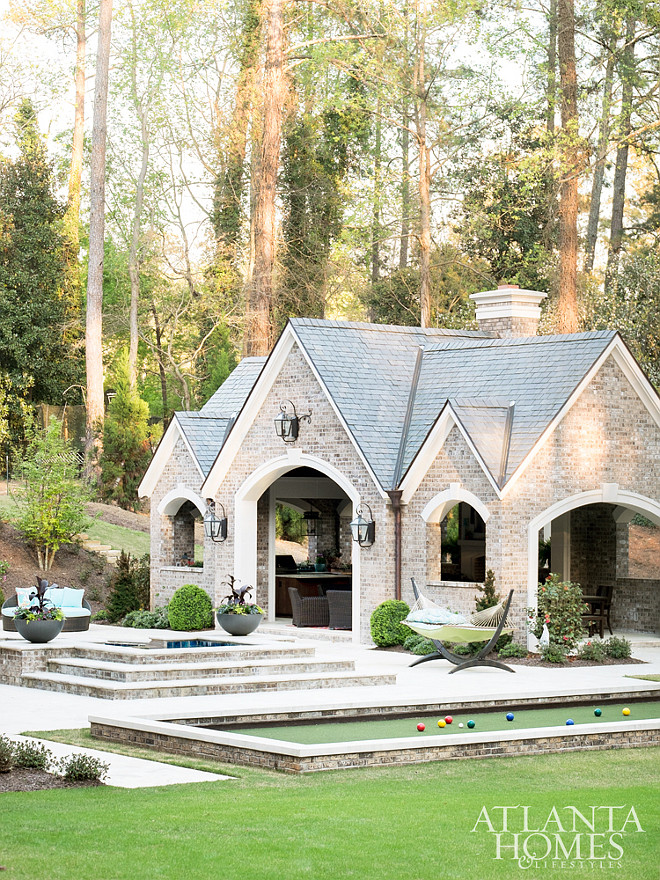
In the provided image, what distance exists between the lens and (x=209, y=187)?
152ft

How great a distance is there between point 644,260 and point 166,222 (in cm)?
1973

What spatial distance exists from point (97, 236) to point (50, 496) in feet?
29.2

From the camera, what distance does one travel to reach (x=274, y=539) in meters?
24.5

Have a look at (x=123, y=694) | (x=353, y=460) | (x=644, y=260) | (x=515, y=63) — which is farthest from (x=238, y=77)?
(x=123, y=694)

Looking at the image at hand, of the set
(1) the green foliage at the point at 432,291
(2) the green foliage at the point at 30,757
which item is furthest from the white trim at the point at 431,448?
(1) the green foliage at the point at 432,291

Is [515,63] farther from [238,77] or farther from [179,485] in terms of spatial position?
[179,485]

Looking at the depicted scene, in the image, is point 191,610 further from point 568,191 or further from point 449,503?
point 568,191

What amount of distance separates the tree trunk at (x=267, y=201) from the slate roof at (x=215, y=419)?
379 cm

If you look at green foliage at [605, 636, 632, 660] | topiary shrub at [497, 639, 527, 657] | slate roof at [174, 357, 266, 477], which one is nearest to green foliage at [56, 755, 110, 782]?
topiary shrub at [497, 639, 527, 657]

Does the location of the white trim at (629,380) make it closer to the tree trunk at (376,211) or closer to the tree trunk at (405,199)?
the tree trunk at (376,211)

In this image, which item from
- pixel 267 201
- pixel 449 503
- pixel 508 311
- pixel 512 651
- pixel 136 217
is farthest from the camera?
pixel 136 217

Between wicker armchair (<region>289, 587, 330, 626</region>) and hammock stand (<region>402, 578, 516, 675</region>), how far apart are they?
4936 millimetres

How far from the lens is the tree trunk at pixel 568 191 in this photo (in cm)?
2950

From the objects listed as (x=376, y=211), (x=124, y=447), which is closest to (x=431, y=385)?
(x=124, y=447)
